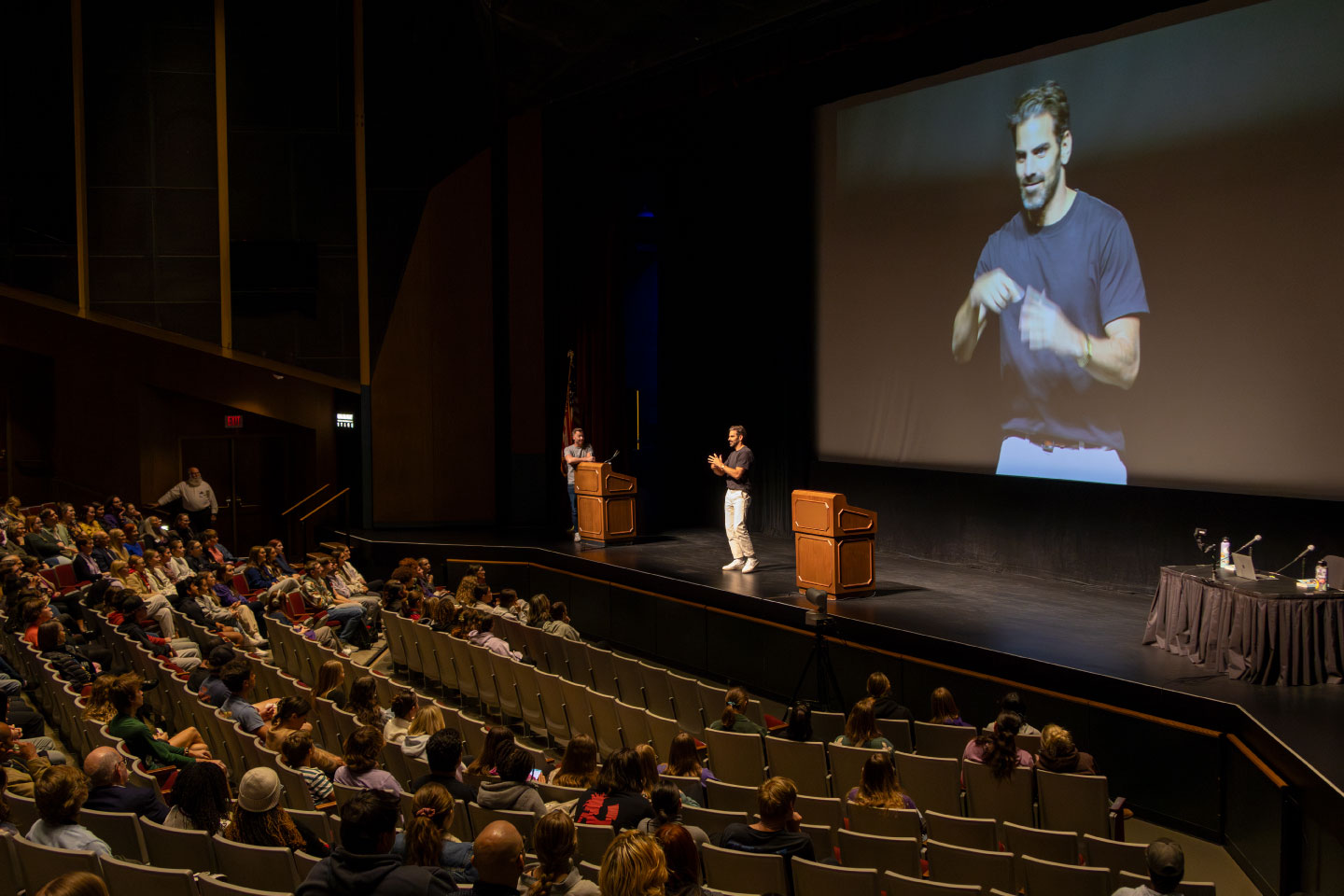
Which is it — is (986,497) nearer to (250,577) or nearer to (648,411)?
(648,411)

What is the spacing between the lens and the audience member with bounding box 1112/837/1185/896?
3865mm

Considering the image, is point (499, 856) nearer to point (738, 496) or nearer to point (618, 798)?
point (618, 798)

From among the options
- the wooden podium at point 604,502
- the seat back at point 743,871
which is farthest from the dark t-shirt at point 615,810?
the wooden podium at point 604,502

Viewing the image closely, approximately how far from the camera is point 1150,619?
7.88 meters

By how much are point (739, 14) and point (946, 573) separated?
17.2 feet

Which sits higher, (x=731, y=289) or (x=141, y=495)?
(x=731, y=289)

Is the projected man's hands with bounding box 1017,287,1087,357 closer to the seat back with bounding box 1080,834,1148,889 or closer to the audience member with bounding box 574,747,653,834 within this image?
the seat back with bounding box 1080,834,1148,889

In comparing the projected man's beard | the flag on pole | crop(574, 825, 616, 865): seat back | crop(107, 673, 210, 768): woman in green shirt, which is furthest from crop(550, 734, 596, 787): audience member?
the flag on pole

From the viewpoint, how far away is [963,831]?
492 cm

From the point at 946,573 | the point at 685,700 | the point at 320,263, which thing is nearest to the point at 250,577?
the point at 320,263

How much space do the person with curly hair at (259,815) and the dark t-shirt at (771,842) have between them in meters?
1.61

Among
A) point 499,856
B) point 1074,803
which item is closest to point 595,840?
point 499,856

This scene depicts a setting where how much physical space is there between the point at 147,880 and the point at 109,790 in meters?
1.04

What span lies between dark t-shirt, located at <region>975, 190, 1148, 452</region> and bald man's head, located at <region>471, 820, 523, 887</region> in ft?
24.3
